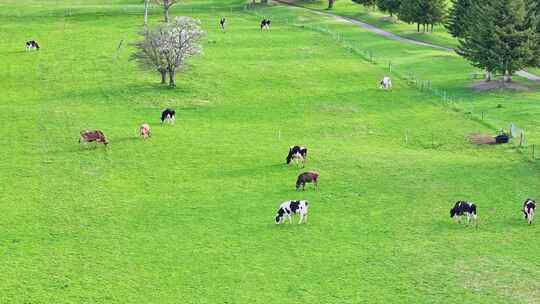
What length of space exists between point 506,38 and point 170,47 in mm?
35939

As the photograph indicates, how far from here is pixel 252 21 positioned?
4793 inches

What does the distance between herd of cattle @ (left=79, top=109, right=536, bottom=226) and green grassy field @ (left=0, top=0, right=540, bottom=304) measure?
0.71 m

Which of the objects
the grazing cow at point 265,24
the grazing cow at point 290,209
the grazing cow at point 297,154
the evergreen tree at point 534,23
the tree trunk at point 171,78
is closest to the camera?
the grazing cow at point 290,209

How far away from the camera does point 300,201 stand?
142 feet

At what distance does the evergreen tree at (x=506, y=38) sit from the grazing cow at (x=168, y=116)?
36.4 m

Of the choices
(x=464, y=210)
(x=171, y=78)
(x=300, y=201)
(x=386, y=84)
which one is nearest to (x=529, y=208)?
(x=464, y=210)

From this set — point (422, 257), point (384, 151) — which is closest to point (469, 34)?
point (384, 151)

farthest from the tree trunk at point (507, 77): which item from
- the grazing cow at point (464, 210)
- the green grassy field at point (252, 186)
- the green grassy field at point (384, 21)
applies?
the grazing cow at point (464, 210)

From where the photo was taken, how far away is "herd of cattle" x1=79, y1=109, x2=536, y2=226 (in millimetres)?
43219

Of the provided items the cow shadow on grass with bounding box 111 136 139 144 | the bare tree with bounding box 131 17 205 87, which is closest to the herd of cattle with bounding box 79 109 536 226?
the cow shadow on grass with bounding box 111 136 139 144

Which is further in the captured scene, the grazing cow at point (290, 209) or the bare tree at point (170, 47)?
the bare tree at point (170, 47)

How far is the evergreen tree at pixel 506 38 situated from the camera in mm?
80625

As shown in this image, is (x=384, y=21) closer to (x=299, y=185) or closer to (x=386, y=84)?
(x=386, y=84)

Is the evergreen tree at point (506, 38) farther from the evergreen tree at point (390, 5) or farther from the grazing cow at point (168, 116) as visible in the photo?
the evergreen tree at point (390, 5)
